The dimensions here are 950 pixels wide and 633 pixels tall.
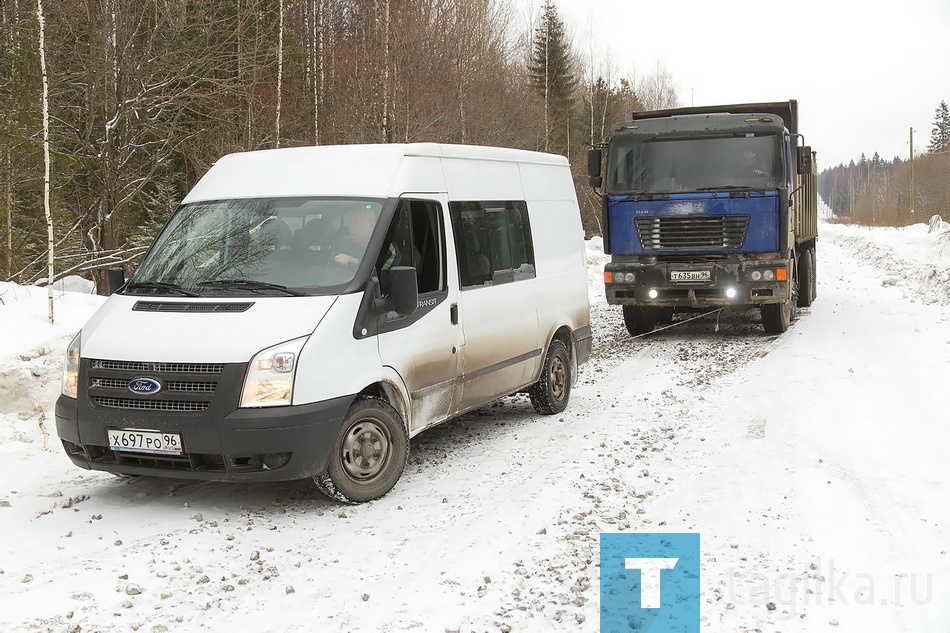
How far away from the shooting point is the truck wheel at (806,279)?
16781 millimetres

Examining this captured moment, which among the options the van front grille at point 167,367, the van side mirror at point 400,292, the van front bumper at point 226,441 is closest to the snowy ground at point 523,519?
the van front bumper at point 226,441

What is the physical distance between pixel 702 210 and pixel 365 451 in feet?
27.4

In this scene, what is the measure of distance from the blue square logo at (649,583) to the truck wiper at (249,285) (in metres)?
2.50

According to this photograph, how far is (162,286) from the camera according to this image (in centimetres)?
626

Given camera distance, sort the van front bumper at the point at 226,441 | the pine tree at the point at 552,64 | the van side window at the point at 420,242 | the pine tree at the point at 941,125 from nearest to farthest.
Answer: the van front bumper at the point at 226,441
the van side window at the point at 420,242
the pine tree at the point at 552,64
the pine tree at the point at 941,125

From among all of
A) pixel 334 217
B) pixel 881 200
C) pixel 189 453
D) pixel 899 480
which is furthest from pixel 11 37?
pixel 881 200

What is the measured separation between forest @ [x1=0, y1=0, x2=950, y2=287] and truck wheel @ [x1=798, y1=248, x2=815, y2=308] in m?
8.93

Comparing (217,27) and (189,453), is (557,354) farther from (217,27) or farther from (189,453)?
(217,27)

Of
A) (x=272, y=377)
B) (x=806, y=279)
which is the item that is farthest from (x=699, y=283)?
(x=272, y=377)

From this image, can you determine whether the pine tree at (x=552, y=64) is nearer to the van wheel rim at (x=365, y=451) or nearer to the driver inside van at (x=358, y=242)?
the driver inside van at (x=358, y=242)

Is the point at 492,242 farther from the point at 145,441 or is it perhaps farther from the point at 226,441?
the point at 145,441

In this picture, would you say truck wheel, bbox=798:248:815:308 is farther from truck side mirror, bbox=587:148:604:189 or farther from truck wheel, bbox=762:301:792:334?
truck side mirror, bbox=587:148:604:189

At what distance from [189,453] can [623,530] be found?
265cm

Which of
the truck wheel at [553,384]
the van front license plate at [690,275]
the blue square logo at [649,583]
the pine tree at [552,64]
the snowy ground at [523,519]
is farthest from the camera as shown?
the pine tree at [552,64]
